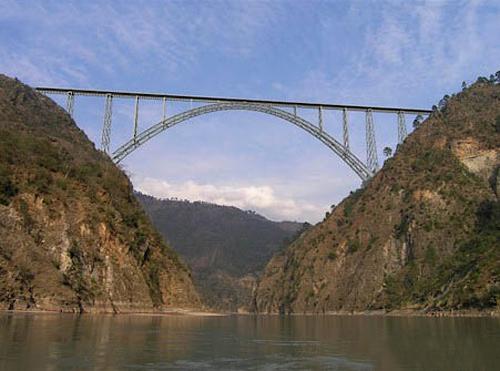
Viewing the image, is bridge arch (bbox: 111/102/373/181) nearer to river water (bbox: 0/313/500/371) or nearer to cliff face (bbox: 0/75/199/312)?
cliff face (bbox: 0/75/199/312)

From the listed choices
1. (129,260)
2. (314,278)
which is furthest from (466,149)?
(129,260)

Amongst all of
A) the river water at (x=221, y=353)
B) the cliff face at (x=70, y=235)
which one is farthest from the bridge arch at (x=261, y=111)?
the river water at (x=221, y=353)

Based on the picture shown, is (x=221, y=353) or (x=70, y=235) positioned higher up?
(x=70, y=235)

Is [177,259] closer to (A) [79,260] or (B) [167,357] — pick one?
(A) [79,260]

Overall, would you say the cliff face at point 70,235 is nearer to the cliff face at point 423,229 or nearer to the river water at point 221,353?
the river water at point 221,353

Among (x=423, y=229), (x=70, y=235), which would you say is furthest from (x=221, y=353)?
(x=423, y=229)

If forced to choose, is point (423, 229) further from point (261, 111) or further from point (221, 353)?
point (221, 353)

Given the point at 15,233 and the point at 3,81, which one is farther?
the point at 3,81
